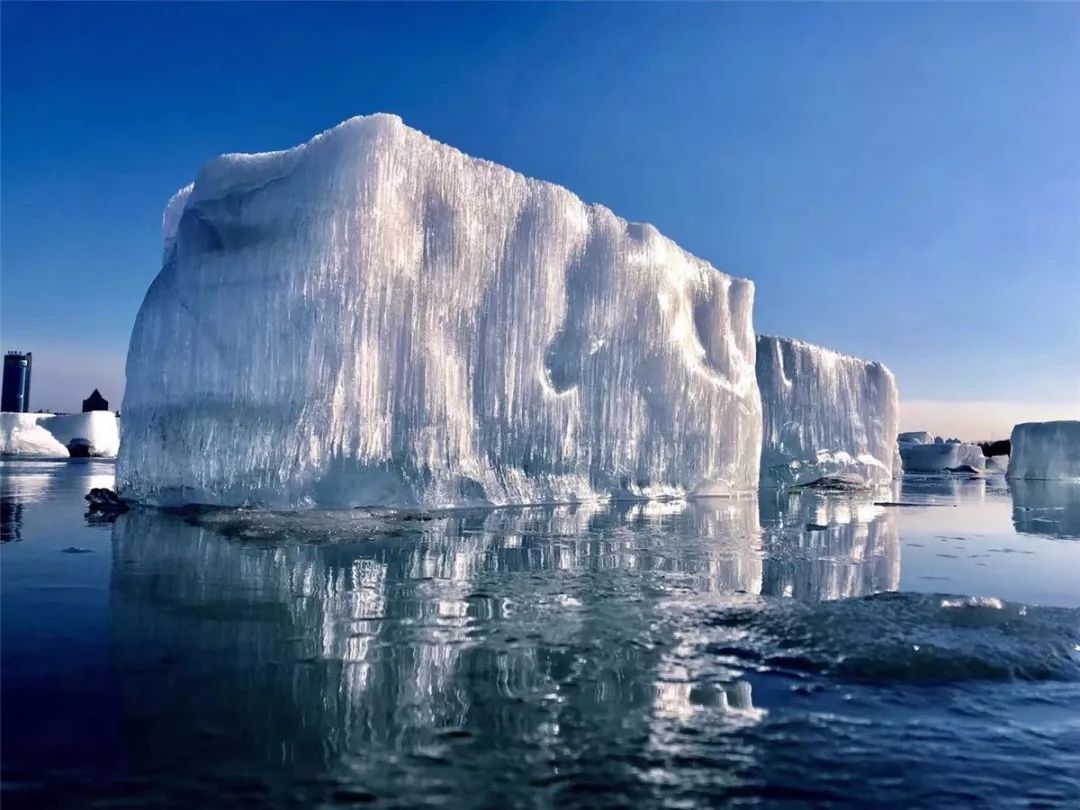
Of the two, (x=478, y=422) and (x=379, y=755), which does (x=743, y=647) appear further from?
(x=478, y=422)

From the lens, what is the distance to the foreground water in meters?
2.92

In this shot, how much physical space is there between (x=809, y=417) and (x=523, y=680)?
28705 millimetres

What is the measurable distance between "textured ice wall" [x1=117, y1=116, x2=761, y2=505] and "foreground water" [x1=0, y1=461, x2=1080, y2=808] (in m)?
3.73

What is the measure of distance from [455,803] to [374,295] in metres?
10.4

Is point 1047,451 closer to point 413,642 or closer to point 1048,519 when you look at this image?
point 1048,519

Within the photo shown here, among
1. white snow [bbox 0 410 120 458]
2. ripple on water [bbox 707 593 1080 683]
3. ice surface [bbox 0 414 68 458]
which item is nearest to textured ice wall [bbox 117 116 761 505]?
ripple on water [bbox 707 593 1080 683]

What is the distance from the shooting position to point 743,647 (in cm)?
487

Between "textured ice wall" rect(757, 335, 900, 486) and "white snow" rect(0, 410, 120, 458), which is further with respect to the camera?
"white snow" rect(0, 410, 120, 458)

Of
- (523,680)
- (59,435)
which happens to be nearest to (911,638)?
(523,680)

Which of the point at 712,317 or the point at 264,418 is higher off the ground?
the point at 712,317

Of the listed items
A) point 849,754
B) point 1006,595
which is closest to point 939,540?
point 1006,595

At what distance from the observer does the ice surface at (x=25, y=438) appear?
1980 inches

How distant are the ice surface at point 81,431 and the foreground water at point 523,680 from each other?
53.2m

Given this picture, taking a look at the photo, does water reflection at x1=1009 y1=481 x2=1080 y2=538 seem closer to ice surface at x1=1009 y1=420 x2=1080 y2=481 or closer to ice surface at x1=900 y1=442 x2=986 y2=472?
ice surface at x1=1009 y1=420 x2=1080 y2=481
